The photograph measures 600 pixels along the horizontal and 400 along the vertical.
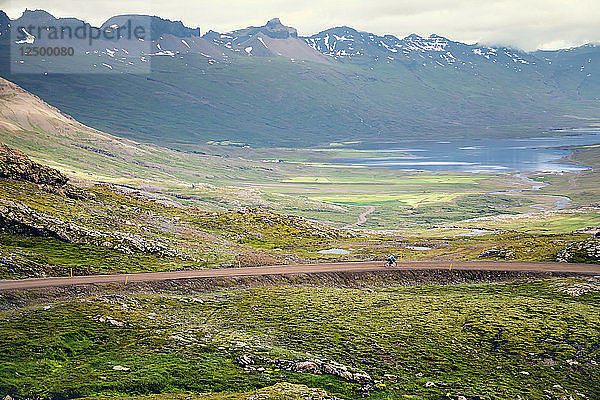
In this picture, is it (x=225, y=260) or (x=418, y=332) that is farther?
(x=225, y=260)

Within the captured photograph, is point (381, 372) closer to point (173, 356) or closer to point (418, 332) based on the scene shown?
point (418, 332)

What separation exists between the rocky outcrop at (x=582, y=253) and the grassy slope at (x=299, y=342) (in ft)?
50.2

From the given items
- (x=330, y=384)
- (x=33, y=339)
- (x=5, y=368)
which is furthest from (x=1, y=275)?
(x=330, y=384)

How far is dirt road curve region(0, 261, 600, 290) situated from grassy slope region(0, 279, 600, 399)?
5.60 metres

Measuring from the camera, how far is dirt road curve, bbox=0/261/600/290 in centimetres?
6359

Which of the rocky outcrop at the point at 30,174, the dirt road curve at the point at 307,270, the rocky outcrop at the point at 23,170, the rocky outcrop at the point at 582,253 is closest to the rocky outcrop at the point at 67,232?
the dirt road curve at the point at 307,270

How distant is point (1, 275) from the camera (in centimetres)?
6275

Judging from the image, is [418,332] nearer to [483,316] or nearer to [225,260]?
[483,316]

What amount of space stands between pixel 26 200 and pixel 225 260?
38.1 metres

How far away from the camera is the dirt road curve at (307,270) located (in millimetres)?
63594

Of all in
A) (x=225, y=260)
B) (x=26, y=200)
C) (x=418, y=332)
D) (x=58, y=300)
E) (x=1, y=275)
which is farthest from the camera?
(x=26, y=200)

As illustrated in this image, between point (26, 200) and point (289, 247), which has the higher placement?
point (26, 200)

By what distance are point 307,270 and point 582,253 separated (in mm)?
44281

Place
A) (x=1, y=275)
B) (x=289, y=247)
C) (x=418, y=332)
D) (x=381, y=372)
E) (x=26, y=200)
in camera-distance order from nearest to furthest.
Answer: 1. (x=381, y=372)
2. (x=418, y=332)
3. (x=1, y=275)
4. (x=26, y=200)
5. (x=289, y=247)
